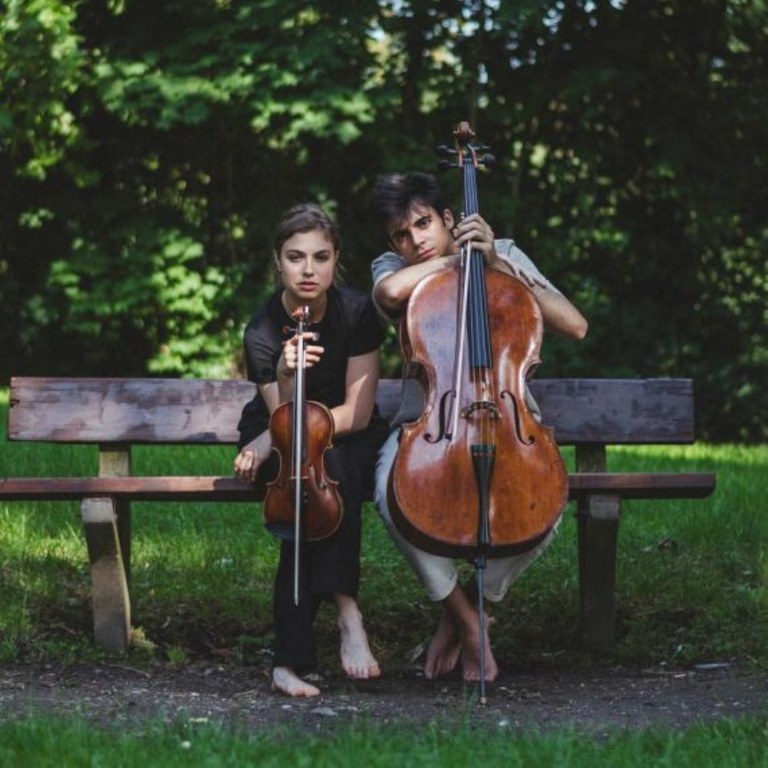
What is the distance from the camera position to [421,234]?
443cm

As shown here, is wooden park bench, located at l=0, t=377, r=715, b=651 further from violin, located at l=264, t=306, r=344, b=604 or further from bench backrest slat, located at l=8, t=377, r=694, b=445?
violin, located at l=264, t=306, r=344, b=604

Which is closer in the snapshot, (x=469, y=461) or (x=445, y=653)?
(x=469, y=461)

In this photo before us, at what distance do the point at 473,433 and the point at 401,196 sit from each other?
33.6 inches

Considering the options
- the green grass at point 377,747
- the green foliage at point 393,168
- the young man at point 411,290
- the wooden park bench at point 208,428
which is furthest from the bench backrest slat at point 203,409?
the green foliage at point 393,168

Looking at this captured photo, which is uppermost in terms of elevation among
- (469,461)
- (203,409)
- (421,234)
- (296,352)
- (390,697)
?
(421,234)

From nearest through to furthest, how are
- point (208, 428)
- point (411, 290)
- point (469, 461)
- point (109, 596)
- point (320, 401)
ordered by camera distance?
1. point (469, 461)
2. point (411, 290)
3. point (320, 401)
4. point (109, 596)
5. point (208, 428)

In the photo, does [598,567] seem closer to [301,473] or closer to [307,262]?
[301,473]

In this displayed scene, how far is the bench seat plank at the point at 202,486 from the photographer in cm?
441

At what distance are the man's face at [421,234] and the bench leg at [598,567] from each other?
2.84ft

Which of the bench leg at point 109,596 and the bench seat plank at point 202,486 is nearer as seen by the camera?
the bench seat plank at point 202,486

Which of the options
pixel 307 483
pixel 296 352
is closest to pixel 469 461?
pixel 307 483

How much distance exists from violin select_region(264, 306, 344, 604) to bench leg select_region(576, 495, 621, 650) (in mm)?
878

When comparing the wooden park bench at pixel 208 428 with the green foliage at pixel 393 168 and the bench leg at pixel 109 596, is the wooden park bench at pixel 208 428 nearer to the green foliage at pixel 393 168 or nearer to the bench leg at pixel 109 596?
the bench leg at pixel 109 596

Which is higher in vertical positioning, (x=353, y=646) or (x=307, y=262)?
(x=307, y=262)
